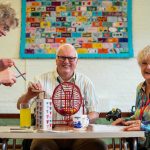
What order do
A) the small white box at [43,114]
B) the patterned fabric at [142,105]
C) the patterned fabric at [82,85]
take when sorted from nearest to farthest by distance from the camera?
the small white box at [43,114] → the patterned fabric at [142,105] → the patterned fabric at [82,85]

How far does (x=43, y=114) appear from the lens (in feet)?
6.01

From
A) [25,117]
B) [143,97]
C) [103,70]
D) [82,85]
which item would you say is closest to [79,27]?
[103,70]

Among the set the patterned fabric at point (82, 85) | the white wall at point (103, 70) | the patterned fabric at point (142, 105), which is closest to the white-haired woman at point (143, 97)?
the patterned fabric at point (142, 105)

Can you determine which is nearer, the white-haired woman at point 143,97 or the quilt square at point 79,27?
the white-haired woman at point 143,97

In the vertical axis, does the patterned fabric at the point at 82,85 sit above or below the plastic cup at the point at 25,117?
above

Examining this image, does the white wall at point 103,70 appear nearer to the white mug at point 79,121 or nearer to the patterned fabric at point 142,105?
the patterned fabric at point 142,105

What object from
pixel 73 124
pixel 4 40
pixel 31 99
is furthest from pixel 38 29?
pixel 73 124

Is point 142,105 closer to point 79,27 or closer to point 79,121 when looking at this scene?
point 79,121

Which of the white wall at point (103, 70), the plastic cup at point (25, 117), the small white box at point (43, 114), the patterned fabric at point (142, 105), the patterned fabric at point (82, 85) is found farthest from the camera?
the white wall at point (103, 70)

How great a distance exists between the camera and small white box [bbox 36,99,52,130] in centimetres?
183

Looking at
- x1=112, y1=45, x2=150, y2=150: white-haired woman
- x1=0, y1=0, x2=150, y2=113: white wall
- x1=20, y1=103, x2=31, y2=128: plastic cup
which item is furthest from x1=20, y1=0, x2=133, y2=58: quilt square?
x1=20, y1=103, x2=31, y2=128: plastic cup

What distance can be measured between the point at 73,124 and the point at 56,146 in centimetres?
35

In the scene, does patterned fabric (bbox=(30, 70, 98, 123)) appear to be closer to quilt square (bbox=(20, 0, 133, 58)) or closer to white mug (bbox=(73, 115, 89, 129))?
white mug (bbox=(73, 115, 89, 129))

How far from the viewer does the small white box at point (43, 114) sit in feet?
6.01
